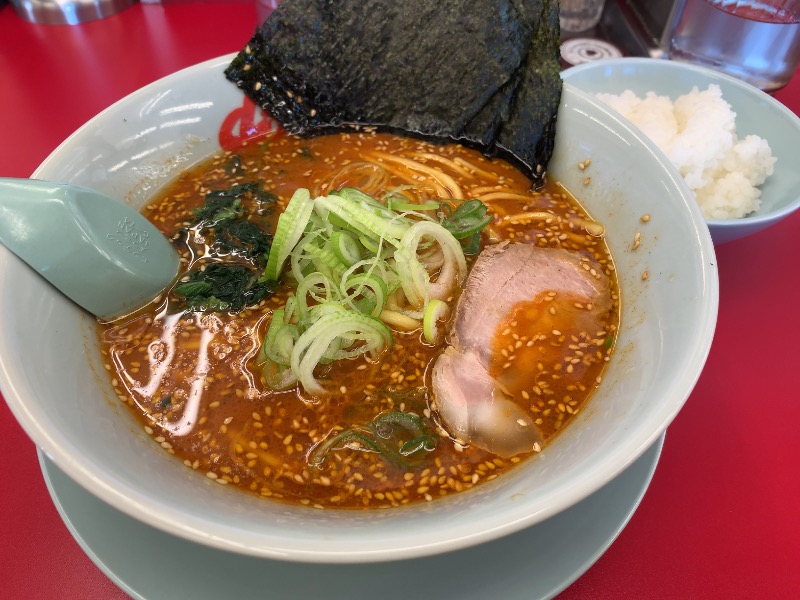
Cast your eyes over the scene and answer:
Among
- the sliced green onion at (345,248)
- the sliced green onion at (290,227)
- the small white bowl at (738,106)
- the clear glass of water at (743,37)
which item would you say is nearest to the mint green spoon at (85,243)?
the sliced green onion at (290,227)

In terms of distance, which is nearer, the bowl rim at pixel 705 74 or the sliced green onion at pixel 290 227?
the sliced green onion at pixel 290 227

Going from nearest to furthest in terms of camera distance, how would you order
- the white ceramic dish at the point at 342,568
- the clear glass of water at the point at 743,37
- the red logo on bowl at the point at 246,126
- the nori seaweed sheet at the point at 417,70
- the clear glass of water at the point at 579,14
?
the white ceramic dish at the point at 342,568 < the nori seaweed sheet at the point at 417,70 < the red logo on bowl at the point at 246,126 < the clear glass of water at the point at 743,37 < the clear glass of water at the point at 579,14

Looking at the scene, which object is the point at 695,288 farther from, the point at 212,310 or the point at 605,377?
the point at 212,310

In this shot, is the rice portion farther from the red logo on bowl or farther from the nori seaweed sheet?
the red logo on bowl

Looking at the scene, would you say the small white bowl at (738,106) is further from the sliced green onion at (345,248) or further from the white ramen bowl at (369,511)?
the sliced green onion at (345,248)

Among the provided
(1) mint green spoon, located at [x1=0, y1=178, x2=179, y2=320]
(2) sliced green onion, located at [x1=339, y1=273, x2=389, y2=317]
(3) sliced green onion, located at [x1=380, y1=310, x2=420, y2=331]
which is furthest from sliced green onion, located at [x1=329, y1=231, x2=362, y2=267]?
(1) mint green spoon, located at [x1=0, y1=178, x2=179, y2=320]

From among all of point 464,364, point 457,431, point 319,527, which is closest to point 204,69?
point 464,364
